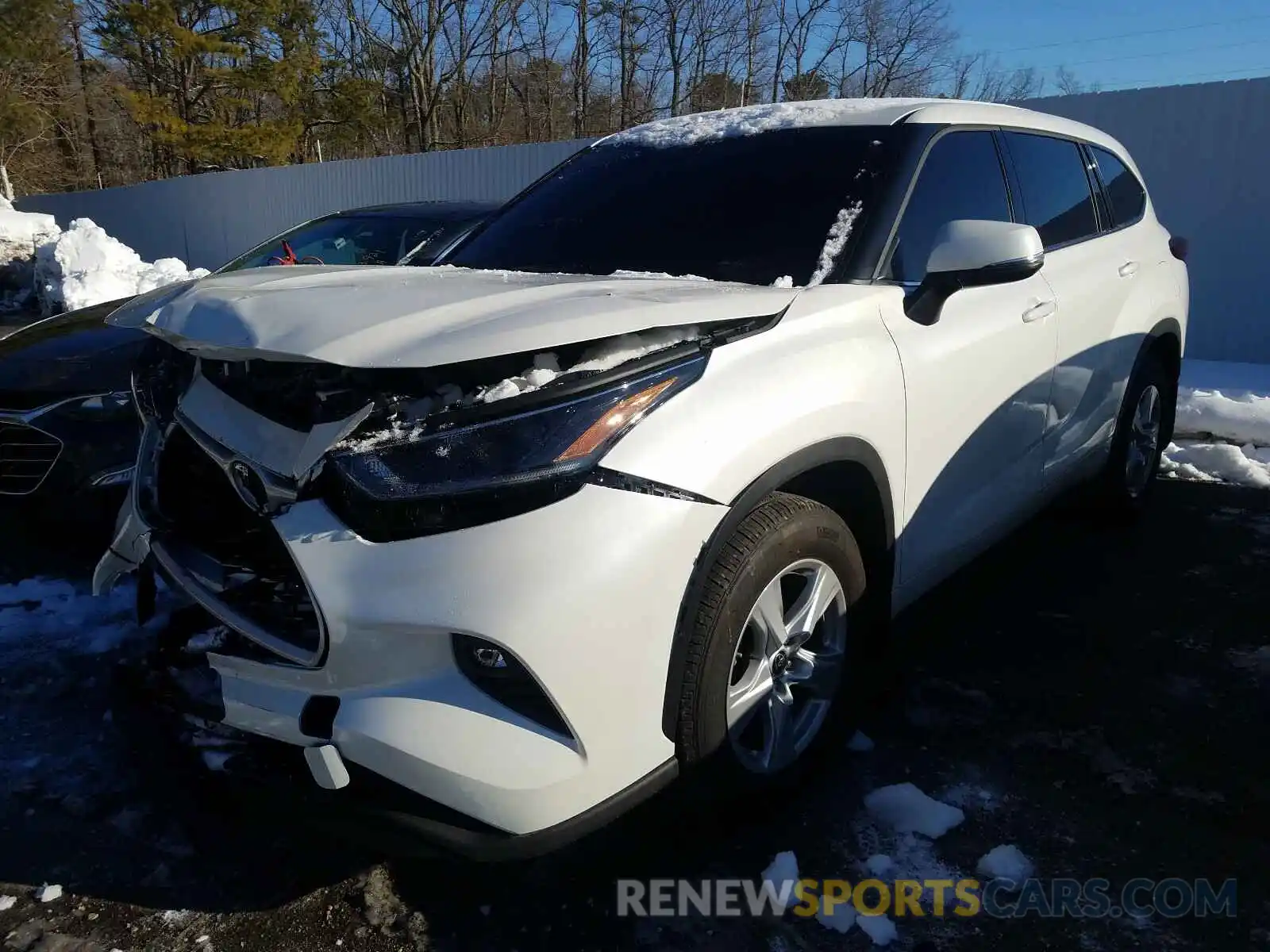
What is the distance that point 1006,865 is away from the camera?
2.22m

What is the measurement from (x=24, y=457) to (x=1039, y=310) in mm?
3887

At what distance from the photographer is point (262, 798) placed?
1.86 m

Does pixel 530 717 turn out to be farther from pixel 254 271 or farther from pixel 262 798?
pixel 254 271

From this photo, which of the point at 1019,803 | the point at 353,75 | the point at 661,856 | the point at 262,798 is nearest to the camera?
the point at 262,798

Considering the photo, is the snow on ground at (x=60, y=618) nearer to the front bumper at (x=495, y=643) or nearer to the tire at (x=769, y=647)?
the front bumper at (x=495, y=643)

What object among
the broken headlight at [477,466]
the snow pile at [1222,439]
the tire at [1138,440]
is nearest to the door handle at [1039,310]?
the tire at [1138,440]

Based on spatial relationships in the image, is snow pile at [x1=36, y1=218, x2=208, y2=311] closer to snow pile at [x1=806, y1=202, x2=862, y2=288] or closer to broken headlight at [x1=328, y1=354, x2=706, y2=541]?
snow pile at [x1=806, y1=202, x2=862, y2=288]

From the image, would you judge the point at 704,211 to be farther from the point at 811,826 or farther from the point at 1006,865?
the point at 1006,865

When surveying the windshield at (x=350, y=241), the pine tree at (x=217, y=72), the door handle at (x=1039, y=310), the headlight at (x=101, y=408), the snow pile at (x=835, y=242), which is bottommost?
the headlight at (x=101, y=408)

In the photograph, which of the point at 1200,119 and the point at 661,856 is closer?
the point at 661,856

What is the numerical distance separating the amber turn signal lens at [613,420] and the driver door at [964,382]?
90 centimetres

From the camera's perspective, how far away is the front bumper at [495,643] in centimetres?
163

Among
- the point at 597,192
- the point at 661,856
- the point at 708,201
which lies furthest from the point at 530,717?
the point at 597,192

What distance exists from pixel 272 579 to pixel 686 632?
3.00 ft
